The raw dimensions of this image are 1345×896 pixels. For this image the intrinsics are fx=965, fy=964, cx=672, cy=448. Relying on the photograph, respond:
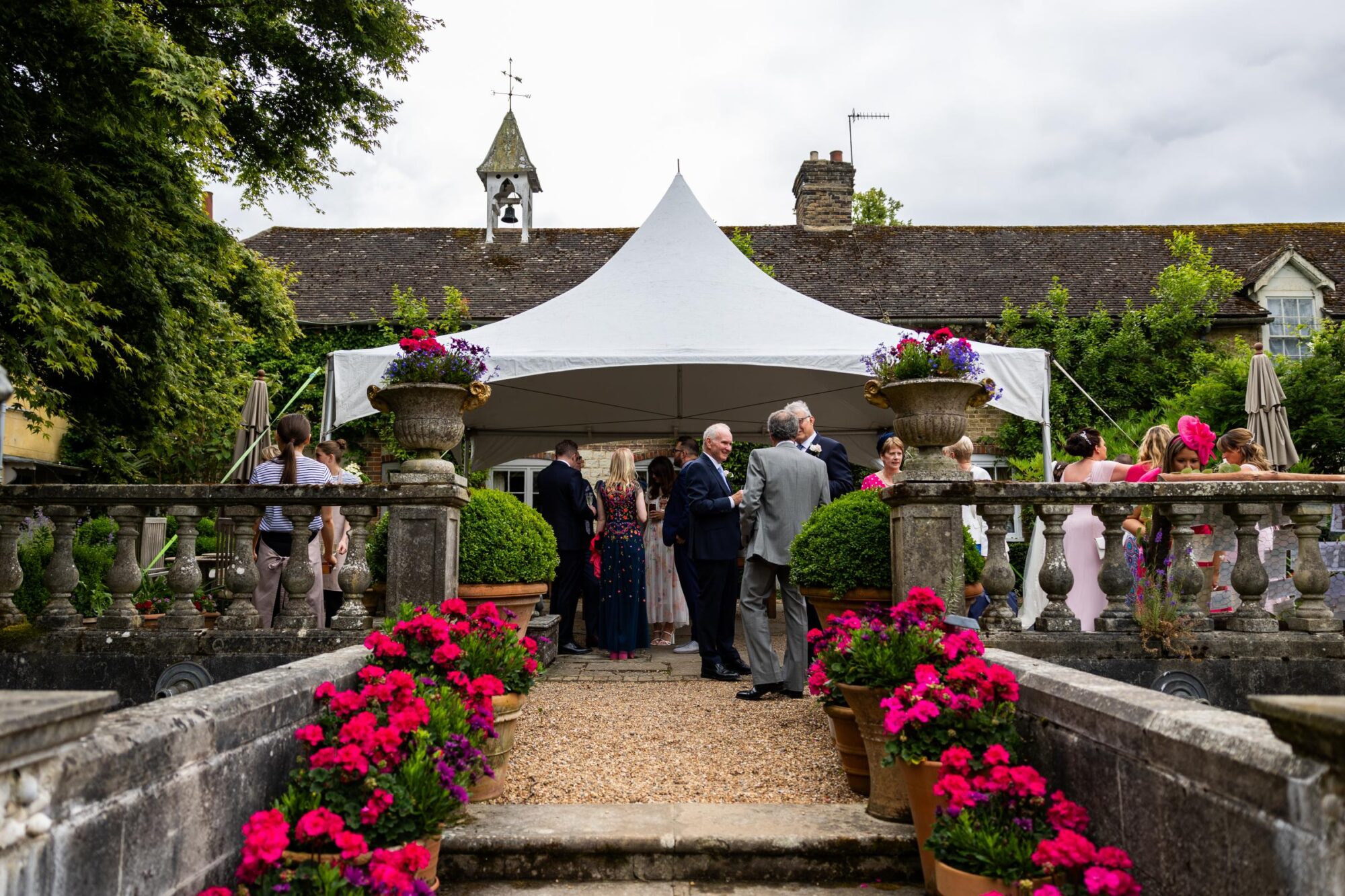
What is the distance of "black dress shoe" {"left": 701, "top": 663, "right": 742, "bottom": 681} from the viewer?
6.54 metres

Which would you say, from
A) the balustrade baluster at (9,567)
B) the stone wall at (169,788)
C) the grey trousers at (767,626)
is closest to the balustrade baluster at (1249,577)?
the grey trousers at (767,626)

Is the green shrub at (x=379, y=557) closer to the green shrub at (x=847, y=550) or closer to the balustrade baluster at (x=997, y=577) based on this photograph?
the green shrub at (x=847, y=550)

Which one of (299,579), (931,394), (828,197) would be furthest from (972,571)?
(828,197)

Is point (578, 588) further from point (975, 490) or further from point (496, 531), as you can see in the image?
point (975, 490)

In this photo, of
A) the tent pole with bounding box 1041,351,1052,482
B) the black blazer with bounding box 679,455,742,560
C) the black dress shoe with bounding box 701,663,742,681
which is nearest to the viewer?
the black blazer with bounding box 679,455,742,560

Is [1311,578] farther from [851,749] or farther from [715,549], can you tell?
[715,549]

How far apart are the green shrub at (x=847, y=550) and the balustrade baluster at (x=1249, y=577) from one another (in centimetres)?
157

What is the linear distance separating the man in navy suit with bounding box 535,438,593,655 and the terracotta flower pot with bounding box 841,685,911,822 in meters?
4.04

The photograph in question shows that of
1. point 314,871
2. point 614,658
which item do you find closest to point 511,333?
point 614,658

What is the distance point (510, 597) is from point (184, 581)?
1.63 meters

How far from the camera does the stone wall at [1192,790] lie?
1.78 metres

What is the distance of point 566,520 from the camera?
25.1 ft

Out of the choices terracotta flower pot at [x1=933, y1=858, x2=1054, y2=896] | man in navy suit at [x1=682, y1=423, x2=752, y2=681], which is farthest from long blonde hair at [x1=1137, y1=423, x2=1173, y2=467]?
terracotta flower pot at [x1=933, y1=858, x2=1054, y2=896]

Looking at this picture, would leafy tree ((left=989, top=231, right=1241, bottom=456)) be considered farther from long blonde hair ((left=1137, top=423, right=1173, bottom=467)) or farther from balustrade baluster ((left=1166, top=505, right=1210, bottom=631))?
balustrade baluster ((left=1166, top=505, right=1210, bottom=631))
